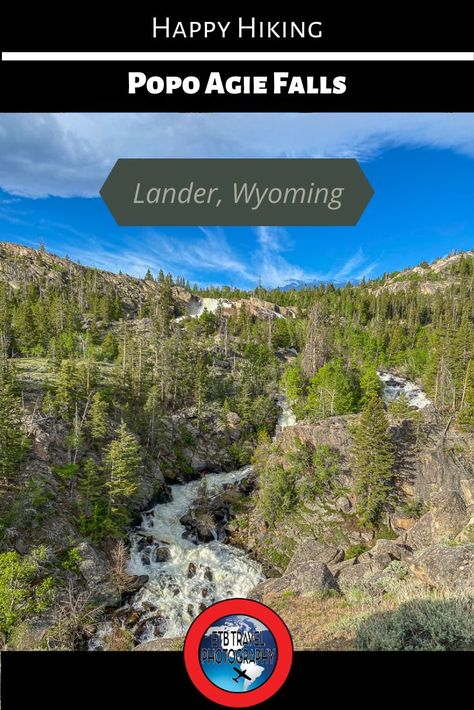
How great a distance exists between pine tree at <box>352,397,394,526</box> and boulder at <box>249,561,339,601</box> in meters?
18.4

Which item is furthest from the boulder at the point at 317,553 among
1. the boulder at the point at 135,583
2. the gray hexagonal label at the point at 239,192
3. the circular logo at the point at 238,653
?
the gray hexagonal label at the point at 239,192

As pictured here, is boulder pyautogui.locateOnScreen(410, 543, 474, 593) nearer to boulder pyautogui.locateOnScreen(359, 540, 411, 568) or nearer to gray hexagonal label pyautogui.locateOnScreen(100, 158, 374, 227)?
gray hexagonal label pyautogui.locateOnScreen(100, 158, 374, 227)

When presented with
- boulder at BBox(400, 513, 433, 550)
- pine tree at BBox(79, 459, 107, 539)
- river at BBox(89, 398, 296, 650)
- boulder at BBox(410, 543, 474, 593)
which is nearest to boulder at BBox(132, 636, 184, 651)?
boulder at BBox(410, 543, 474, 593)

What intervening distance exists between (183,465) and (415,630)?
40.3 meters

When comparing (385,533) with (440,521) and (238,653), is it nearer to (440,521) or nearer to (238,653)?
(440,521)

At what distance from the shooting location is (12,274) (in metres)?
103

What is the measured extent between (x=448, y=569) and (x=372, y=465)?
2327 cm

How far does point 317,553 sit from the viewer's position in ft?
93.1

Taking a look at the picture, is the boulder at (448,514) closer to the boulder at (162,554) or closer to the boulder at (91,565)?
the boulder at (162,554)

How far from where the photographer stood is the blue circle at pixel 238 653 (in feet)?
15.2
